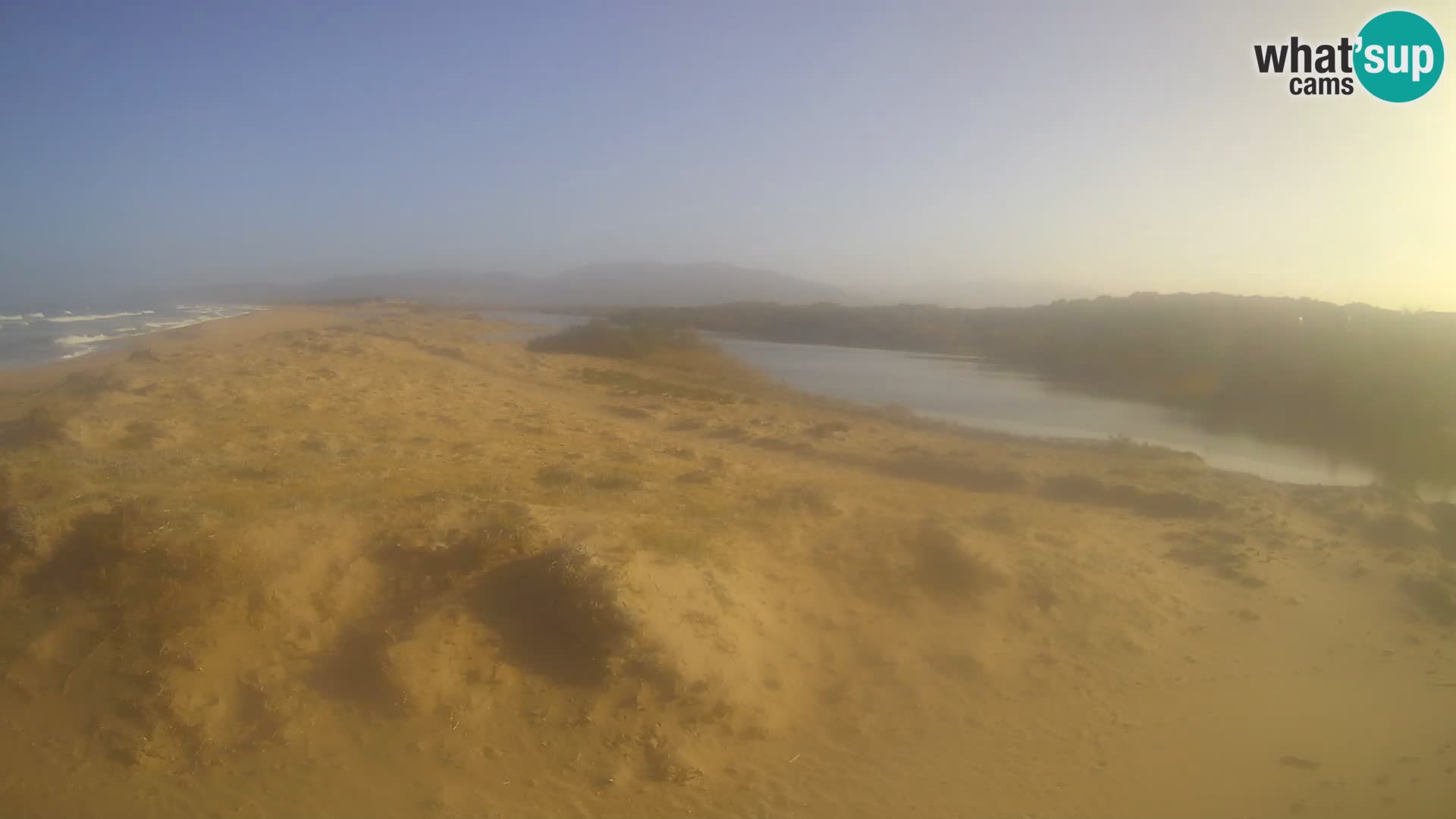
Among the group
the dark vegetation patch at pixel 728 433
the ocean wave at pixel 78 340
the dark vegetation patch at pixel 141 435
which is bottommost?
the dark vegetation patch at pixel 728 433

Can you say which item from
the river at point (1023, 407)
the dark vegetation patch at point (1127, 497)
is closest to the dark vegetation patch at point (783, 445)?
the dark vegetation patch at point (1127, 497)

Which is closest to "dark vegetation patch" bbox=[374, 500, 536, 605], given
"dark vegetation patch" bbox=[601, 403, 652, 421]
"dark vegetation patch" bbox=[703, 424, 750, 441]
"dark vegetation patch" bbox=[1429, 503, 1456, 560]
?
"dark vegetation patch" bbox=[703, 424, 750, 441]

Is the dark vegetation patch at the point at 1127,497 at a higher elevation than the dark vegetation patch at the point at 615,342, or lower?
lower

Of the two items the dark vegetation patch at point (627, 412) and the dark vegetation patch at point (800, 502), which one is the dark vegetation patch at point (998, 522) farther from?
the dark vegetation patch at point (627, 412)

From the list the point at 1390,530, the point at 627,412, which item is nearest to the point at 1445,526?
the point at 1390,530

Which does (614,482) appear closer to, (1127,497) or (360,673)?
(360,673)

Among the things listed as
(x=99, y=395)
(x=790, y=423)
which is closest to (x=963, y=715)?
(x=790, y=423)
